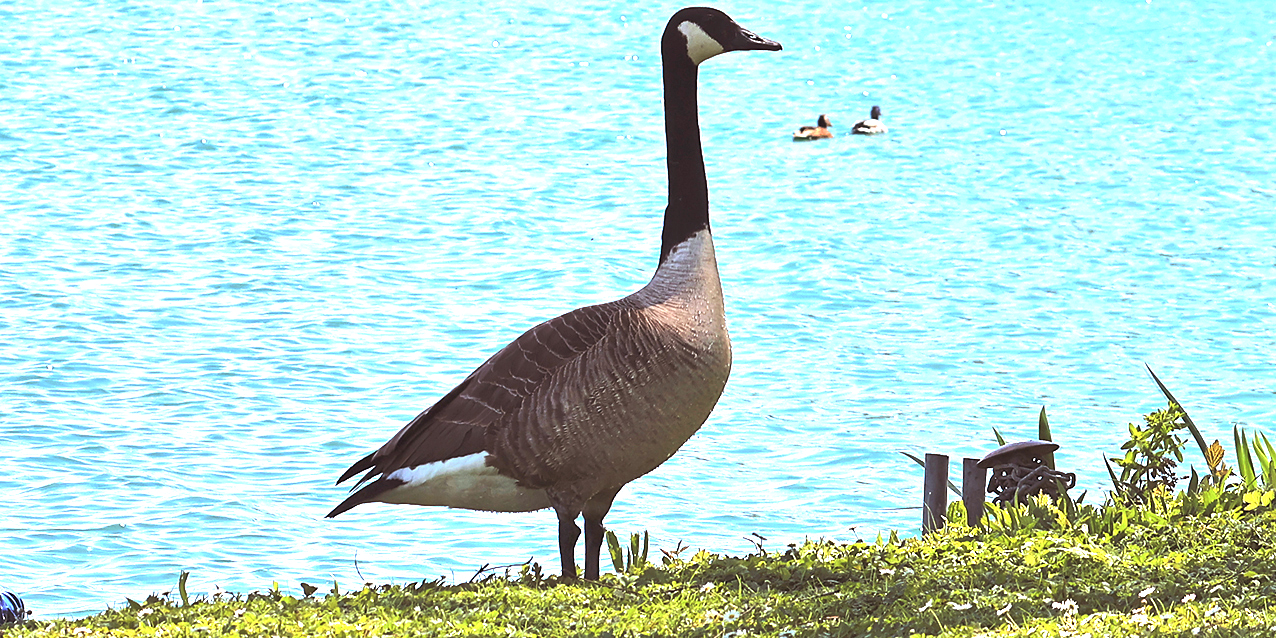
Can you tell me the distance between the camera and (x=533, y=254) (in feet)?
57.1

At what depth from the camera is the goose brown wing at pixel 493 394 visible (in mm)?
6316

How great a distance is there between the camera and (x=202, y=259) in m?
16.8

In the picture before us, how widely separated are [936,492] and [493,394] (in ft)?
7.78

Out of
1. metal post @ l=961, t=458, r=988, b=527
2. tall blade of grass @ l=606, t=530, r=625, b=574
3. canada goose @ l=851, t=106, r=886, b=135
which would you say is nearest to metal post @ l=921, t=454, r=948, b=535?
metal post @ l=961, t=458, r=988, b=527

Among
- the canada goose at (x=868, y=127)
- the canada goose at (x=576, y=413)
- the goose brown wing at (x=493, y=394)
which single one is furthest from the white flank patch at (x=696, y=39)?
the canada goose at (x=868, y=127)

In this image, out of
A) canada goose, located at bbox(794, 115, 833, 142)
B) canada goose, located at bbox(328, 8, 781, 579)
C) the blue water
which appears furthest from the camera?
canada goose, located at bbox(794, 115, 833, 142)

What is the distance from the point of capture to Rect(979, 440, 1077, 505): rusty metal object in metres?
7.43

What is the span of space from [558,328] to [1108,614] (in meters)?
2.44

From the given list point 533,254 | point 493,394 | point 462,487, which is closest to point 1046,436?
point 493,394

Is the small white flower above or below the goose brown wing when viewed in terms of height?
below

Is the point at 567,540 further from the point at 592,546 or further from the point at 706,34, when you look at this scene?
the point at 706,34

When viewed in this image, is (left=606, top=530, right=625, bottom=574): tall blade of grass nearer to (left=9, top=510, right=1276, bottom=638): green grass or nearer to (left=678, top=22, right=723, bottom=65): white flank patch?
(left=9, top=510, right=1276, bottom=638): green grass

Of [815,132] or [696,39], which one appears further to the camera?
[815,132]

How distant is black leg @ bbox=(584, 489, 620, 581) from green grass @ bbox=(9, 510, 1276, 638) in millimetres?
92
